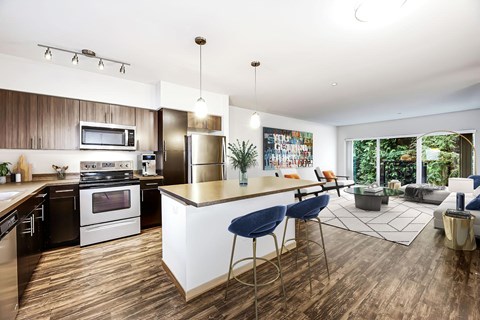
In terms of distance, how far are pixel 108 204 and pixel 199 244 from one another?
1991mm

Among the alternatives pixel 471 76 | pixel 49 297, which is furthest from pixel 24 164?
pixel 471 76

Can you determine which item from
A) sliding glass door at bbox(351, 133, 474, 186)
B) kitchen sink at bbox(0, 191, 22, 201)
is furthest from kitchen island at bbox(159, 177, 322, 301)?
sliding glass door at bbox(351, 133, 474, 186)

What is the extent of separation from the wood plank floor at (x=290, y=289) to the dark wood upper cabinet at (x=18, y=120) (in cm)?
158

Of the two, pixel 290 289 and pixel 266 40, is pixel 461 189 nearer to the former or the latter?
pixel 290 289

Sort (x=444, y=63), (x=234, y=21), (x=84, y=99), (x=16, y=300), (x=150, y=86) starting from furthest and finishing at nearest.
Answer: (x=150, y=86) < (x=84, y=99) < (x=444, y=63) < (x=234, y=21) < (x=16, y=300)

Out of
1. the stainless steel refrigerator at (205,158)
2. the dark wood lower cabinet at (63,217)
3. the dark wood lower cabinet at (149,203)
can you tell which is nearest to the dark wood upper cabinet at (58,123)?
the dark wood lower cabinet at (63,217)

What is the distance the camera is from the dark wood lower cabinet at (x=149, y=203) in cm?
352

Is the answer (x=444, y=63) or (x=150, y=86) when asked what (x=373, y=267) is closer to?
(x=444, y=63)

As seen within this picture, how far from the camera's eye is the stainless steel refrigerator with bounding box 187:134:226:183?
3848 mm

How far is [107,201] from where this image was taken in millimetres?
3137

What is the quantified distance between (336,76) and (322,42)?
121cm

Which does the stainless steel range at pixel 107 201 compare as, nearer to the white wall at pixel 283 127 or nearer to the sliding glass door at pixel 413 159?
the white wall at pixel 283 127

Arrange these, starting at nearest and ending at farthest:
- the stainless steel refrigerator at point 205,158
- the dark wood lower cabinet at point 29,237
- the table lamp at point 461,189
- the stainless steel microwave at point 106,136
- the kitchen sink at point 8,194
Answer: the dark wood lower cabinet at point 29,237 < the kitchen sink at point 8,194 < the table lamp at point 461,189 < the stainless steel microwave at point 106,136 < the stainless steel refrigerator at point 205,158

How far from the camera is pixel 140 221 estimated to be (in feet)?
11.4
